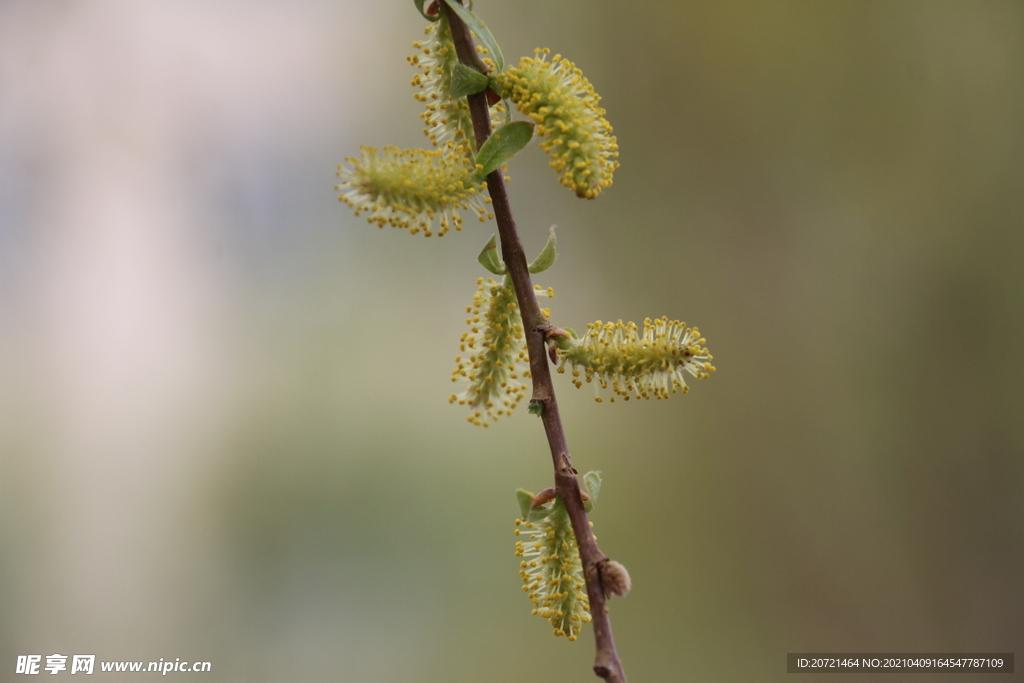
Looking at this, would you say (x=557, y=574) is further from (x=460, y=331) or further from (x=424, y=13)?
(x=460, y=331)

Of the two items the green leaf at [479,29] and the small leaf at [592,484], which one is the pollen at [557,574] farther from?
the green leaf at [479,29]

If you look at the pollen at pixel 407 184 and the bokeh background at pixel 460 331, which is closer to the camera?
the pollen at pixel 407 184

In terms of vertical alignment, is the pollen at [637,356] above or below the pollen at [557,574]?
above

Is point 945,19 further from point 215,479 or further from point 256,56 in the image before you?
point 215,479

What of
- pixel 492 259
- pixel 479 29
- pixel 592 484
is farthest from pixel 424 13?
pixel 592 484

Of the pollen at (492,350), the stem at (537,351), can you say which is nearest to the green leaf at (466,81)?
the stem at (537,351)

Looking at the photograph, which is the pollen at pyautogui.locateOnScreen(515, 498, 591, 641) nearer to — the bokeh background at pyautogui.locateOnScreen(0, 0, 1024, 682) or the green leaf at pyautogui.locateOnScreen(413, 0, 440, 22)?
the green leaf at pyautogui.locateOnScreen(413, 0, 440, 22)

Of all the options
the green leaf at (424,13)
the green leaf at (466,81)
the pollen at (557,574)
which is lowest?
the pollen at (557,574)
